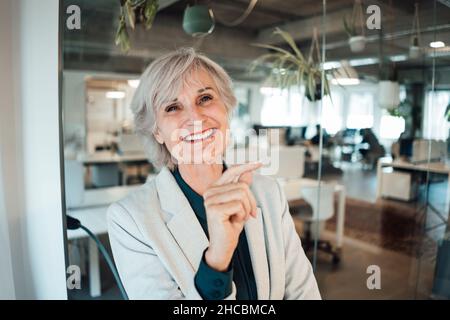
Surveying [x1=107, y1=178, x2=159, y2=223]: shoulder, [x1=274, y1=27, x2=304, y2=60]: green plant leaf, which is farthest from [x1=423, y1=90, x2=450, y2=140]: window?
[x1=107, y1=178, x2=159, y2=223]: shoulder

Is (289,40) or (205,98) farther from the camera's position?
(289,40)

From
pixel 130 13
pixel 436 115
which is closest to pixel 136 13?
pixel 130 13

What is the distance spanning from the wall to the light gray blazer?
0.50m

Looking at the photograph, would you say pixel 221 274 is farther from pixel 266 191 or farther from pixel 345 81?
pixel 345 81

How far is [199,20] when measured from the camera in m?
1.50

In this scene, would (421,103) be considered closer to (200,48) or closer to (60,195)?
(200,48)

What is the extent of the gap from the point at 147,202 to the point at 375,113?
5.73 feet

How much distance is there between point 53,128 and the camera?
→ 1.39 meters

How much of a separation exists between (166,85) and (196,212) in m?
0.42

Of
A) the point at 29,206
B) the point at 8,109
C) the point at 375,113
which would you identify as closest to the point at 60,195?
the point at 29,206

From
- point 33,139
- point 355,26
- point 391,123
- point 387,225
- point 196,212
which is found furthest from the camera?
point 387,225

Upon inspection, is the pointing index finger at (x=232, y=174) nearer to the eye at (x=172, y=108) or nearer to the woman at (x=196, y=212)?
the woman at (x=196, y=212)

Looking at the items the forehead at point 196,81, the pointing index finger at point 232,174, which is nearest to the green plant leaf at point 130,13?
the forehead at point 196,81

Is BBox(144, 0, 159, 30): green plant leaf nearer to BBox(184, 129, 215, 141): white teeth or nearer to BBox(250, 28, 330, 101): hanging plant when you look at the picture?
BBox(250, 28, 330, 101): hanging plant
